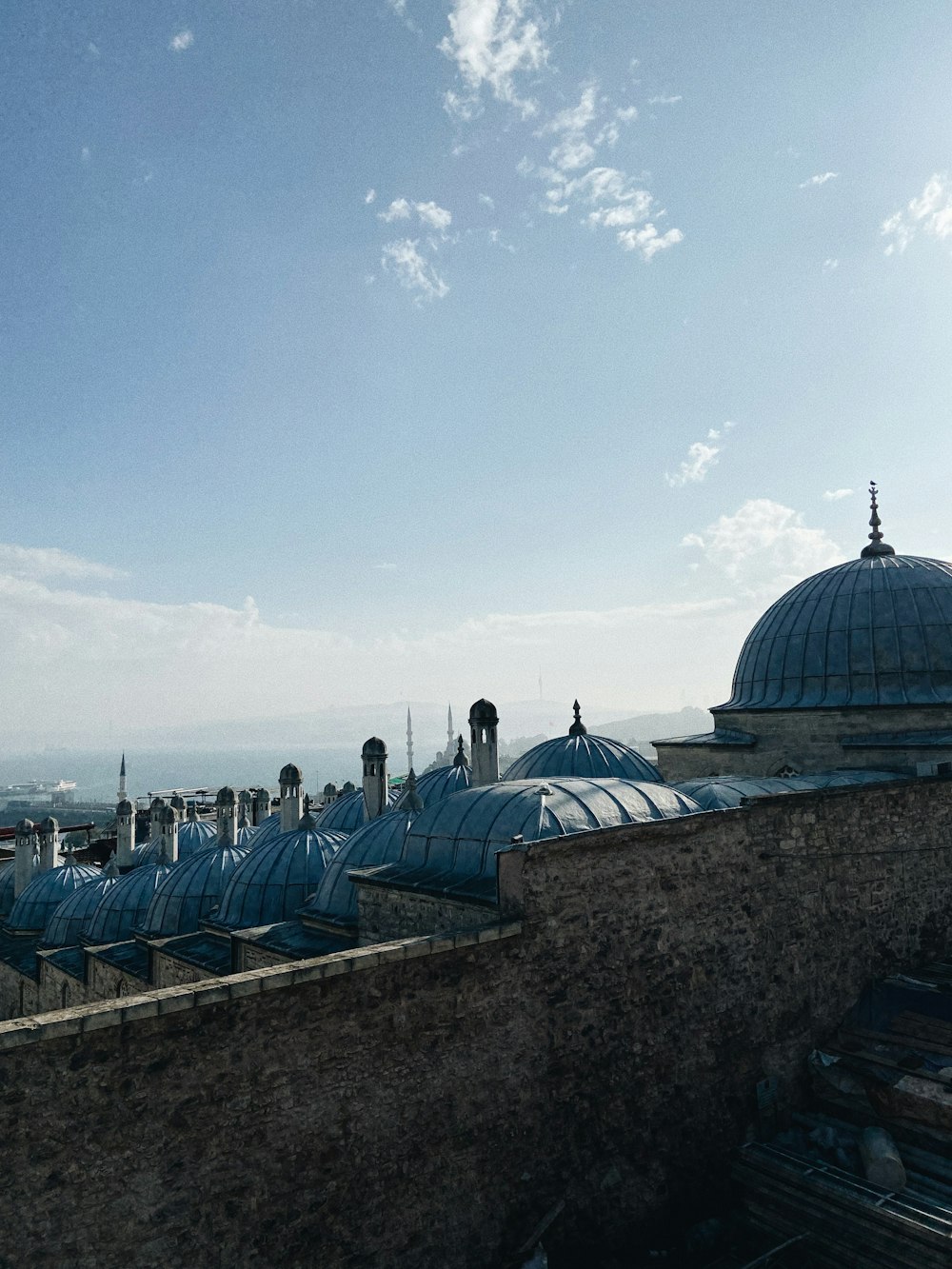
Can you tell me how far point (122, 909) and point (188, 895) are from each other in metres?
2.53

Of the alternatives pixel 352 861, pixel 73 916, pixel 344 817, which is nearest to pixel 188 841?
pixel 73 916

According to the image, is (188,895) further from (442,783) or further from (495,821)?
(495,821)

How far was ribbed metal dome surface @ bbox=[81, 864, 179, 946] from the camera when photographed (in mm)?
19109

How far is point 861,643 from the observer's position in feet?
60.7

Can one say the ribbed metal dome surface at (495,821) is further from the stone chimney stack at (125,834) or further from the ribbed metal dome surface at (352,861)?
the stone chimney stack at (125,834)

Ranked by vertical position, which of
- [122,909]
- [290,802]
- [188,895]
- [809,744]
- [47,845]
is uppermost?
[809,744]

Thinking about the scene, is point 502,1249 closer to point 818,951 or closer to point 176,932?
point 818,951

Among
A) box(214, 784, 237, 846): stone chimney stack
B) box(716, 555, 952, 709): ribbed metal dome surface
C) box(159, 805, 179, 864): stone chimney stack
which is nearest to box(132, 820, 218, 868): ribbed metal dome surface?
box(159, 805, 179, 864): stone chimney stack

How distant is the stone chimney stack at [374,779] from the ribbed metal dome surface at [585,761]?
10.6 ft

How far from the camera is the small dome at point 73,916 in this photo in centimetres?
2033

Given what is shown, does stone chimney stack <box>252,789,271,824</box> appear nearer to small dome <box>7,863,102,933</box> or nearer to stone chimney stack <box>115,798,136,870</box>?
stone chimney stack <box>115,798,136,870</box>

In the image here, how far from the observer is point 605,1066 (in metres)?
9.95

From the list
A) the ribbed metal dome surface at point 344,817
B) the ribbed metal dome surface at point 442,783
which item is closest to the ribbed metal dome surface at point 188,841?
the ribbed metal dome surface at point 344,817

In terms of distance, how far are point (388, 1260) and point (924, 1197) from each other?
5.98m
